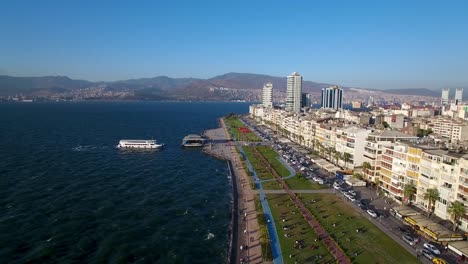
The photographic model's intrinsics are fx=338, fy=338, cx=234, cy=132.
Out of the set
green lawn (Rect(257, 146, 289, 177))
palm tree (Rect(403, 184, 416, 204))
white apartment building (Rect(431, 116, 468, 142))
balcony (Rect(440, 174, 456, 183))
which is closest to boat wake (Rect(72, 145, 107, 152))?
green lawn (Rect(257, 146, 289, 177))

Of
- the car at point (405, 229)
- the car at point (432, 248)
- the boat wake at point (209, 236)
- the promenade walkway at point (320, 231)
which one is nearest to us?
the promenade walkway at point (320, 231)

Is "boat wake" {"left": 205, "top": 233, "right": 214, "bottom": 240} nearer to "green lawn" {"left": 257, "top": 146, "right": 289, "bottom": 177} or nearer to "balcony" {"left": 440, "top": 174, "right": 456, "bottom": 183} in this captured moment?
"green lawn" {"left": 257, "top": 146, "right": 289, "bottom": 177}

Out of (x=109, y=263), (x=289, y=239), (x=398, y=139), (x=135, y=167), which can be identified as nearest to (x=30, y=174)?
(x=135, y=167)

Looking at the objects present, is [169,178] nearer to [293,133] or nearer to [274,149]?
[274,149]

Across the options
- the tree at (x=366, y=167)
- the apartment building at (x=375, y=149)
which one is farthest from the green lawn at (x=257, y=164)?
the apartment building at (x=375, y=149)

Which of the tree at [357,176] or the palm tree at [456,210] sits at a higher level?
the palm tree at [456,210]

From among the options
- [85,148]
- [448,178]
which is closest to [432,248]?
[448,178]

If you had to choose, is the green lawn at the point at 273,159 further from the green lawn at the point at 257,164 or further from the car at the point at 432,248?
the car at the point at 432,248
